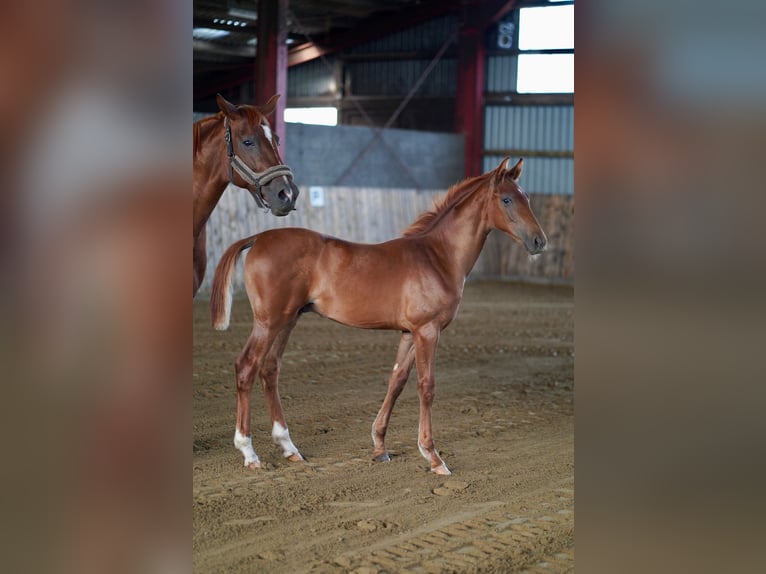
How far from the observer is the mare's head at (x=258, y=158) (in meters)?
4.99

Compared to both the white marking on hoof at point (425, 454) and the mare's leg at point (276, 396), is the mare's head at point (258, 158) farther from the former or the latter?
the white marking on hoof at point (425, 454)

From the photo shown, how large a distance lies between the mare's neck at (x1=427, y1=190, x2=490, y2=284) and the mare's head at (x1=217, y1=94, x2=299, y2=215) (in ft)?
3.43

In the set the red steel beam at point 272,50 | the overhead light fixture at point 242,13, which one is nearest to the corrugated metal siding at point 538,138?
the overhead light fixture at point 242,13

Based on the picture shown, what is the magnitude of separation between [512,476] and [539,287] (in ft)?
40.9

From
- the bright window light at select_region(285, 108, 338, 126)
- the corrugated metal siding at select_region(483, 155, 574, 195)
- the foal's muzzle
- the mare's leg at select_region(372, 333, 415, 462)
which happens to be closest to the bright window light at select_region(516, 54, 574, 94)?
the corrugated metal siding at select_region(483, 155, 574, 195)

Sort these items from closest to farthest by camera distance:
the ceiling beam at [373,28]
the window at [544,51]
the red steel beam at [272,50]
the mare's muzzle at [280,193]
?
the mare's muzzle at [280,193] < the red steel beam at [272,50] < the window at [544,51] < the ceiling beam at [373,28]

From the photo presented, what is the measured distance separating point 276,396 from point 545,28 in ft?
52.5

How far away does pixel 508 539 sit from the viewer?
3994mm

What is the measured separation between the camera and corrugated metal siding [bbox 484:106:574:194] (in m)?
19.4

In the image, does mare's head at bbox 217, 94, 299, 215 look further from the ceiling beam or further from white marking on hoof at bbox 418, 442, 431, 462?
the ceiling beam

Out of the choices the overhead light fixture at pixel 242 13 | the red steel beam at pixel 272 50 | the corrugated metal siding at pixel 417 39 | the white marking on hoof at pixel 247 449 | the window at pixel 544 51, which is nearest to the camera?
the white marking on hoof at pixel 247 449

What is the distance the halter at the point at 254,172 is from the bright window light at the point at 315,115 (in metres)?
17.3
